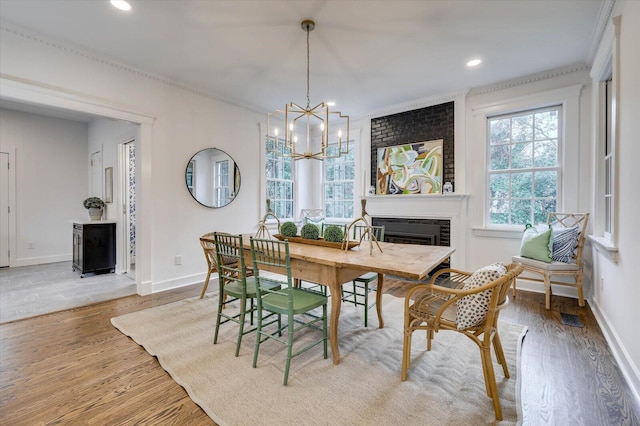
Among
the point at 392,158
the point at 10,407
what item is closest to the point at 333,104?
the point at 392,158

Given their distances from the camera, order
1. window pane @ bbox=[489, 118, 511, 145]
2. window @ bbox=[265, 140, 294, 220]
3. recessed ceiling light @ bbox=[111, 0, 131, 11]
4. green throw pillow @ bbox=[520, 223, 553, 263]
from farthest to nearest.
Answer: window @ bbox=[265, 140, 294, 220]
window pane @ bbox=[489, 118, 511, 145]
green throw pillow @ bbox=[520, 223, 553, 263]
recessed ceiling light @ bbox=[111, 0, 131, 11]

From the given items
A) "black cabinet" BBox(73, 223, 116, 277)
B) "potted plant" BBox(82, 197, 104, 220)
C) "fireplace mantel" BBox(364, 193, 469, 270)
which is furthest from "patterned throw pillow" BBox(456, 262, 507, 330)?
"potted plant" BBox(82, 197, 104, 220)

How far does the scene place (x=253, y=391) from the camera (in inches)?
71.4

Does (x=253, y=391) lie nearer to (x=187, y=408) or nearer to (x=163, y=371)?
(x=187, y=408)

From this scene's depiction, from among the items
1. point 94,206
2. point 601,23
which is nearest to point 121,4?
point 94,206

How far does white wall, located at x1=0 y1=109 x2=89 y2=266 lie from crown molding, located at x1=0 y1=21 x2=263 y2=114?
3.65 m

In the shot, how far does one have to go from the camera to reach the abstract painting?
4.48m

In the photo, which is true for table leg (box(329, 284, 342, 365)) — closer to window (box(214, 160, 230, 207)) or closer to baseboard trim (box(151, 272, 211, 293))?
baseboard trim (box(151, 272, 211, 293))

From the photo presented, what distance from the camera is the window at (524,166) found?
3.76 metres

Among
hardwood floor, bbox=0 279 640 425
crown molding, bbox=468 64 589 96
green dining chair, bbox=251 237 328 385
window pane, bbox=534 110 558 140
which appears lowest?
hardwood floor, bbox=0 279 640 425

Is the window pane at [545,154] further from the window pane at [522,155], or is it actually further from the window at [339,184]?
the window at [339,184]

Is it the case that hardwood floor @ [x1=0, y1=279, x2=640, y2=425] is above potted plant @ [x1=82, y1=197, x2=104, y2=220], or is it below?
below

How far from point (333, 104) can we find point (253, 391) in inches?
166

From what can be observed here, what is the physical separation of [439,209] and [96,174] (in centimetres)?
641
